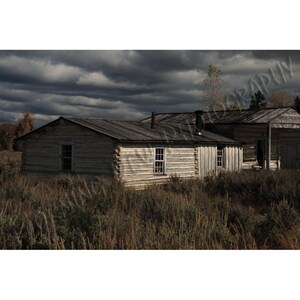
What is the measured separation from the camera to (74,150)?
20.4 meters

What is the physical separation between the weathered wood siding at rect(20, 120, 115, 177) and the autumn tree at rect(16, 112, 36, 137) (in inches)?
1232

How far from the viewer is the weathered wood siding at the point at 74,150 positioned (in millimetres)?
19422

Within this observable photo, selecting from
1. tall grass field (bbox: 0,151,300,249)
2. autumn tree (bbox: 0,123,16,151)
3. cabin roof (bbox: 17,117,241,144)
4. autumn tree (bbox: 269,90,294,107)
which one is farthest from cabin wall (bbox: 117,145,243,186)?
autumn tree (bbox: 0,123,16,151)

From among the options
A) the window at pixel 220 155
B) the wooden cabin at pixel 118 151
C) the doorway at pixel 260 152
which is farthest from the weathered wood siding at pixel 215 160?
the doorway at pixel 260 152

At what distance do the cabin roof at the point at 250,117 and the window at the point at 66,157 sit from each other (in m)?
11.2

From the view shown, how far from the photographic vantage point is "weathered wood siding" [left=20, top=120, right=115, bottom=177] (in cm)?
1942

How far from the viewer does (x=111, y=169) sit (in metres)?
19.2

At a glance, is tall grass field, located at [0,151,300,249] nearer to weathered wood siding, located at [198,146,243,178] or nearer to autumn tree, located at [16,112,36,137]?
weathered wood siding, located at [198,146,243,178]

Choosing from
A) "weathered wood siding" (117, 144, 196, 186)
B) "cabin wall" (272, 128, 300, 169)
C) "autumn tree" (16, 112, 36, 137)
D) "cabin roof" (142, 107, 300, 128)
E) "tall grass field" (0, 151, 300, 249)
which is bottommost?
"tall grass field" (0, 151, 300, 249)

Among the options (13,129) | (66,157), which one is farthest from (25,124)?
(66,157)

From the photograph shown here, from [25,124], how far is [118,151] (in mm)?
37585

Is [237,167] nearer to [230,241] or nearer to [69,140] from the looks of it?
[69,140]

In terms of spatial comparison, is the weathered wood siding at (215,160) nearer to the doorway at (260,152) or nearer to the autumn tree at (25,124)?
the doorway at (260,152)

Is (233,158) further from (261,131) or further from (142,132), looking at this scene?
(142,132)
